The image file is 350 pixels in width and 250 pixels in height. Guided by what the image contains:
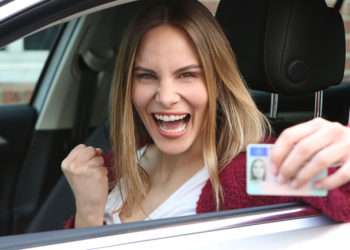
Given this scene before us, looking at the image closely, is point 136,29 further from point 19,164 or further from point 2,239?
point 19,164

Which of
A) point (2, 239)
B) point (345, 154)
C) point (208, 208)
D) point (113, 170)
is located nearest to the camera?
point (345, 154)

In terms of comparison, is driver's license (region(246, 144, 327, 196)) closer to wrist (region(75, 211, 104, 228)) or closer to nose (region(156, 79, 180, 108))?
nose (region(156, 79, 180, 108))

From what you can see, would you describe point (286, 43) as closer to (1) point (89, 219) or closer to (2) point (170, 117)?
(2) point (170, 117)

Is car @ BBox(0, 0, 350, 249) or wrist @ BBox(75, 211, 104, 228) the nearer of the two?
car @ BBox(0, 0, 350, 249)

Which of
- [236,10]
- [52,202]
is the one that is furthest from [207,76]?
[52,202]

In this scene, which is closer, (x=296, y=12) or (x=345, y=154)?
(x=345, y=154)

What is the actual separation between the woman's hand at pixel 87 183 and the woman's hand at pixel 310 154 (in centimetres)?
62

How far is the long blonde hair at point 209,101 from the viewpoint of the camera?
5.53 feet

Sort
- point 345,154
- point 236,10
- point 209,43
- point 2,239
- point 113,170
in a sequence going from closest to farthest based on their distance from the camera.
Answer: point 345,154
point 2,239
point 209,43
point 113,170
point 236,10

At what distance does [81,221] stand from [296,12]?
782 millimetres

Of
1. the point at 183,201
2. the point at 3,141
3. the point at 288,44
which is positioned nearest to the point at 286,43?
the point at 288,44

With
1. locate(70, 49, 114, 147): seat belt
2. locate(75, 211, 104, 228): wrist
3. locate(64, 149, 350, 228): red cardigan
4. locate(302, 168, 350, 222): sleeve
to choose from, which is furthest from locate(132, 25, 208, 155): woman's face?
locate(70, 49, 114, 147): seat belt

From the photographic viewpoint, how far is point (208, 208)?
159 cm

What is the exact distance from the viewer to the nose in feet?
5.34
